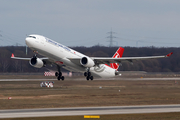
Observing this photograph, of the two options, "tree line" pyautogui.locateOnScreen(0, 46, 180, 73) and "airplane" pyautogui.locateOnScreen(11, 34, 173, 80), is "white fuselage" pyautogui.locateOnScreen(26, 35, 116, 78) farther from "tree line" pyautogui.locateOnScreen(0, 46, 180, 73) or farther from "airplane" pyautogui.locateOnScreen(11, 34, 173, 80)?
"tree line" pyautogui.locateOnScreen(0, 46, 180, 73)

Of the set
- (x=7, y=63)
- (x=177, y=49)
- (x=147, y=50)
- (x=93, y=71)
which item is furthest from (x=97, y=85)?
(x=177, y=49)

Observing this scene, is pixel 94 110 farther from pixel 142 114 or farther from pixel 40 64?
pixel 40 64

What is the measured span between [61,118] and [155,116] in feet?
25.1

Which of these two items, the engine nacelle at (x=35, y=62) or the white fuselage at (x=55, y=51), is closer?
the white fuselage at (x=55, y=51)

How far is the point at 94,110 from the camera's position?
28.6 metres

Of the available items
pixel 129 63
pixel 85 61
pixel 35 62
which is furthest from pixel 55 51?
pixel 129 63

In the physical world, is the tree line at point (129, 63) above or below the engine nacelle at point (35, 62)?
above

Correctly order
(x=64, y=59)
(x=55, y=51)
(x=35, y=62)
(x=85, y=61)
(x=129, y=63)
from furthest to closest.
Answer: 1. (x=129, y=63)
2. (x=35, y=62)
3. (x=85, y=61)
4. (x=64, y=59)
5. (x=55, y=51)

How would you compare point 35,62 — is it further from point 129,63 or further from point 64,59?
point 129,63

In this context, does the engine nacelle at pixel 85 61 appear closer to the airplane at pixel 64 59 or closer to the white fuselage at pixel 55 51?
the airplane at pixel 64 59

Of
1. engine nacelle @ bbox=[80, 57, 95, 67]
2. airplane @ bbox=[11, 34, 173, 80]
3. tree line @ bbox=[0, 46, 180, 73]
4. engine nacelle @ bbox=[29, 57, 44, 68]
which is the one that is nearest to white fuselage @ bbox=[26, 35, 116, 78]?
airplane @ bbox=[11, 34, 173, 80]

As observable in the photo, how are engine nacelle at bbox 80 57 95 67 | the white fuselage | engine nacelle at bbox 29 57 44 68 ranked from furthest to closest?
engine nacelle at bbox 29 57 44 68
engine nacelle at bbox 80 57 95 67
the white fuselage

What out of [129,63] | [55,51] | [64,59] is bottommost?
[64,59]

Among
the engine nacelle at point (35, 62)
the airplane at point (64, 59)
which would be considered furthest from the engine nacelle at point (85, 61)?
the engine nacelle at point (35, 62)
